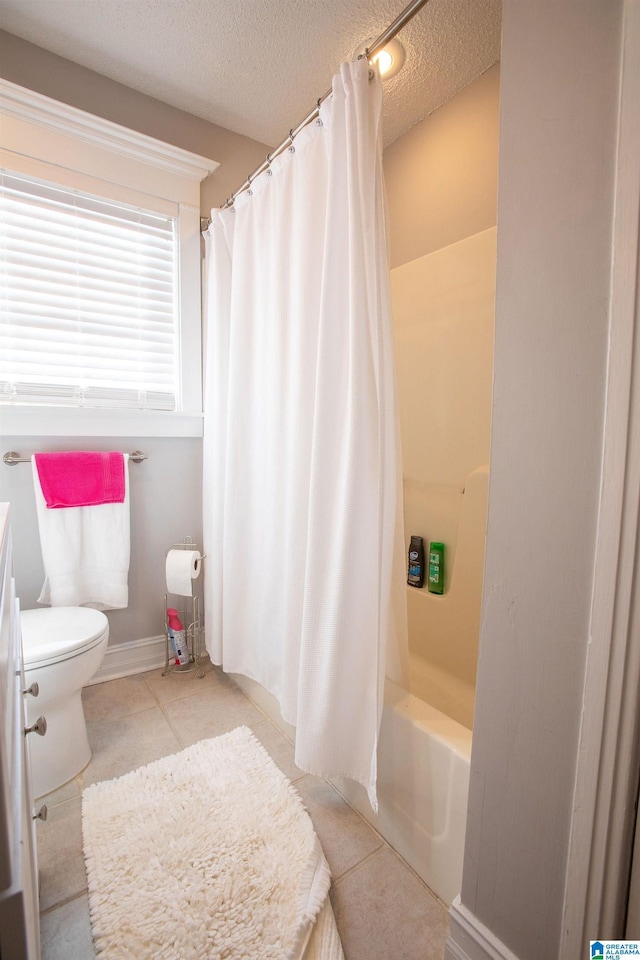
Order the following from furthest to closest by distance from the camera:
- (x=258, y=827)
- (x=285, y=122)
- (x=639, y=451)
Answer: (x=285, y=122), (x=258, y=827), (x=639, y=451)

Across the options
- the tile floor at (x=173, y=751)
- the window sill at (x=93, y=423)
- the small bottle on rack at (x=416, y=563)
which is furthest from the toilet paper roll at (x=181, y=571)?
the small bottle on rack at (x=416, y=563)

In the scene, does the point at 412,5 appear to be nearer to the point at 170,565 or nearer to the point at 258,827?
the point at 170,565

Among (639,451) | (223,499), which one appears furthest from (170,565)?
(639,451)

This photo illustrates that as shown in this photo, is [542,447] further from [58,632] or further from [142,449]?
[142,449]

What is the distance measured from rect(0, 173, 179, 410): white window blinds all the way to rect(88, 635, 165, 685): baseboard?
1.10 m

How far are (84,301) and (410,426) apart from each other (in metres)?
1.47

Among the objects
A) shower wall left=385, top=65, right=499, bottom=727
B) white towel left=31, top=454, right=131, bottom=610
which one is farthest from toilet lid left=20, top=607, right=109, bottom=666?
shower wall left=385, top=65, right=499, bottom=727

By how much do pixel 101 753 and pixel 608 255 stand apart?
1.95 meters

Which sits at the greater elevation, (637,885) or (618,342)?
(618,342)

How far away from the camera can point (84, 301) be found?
1.80 metres

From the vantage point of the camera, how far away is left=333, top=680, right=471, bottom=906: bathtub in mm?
1003

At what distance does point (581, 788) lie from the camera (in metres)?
0.70

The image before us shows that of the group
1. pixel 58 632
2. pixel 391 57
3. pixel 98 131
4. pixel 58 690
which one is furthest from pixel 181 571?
pixel 391 57

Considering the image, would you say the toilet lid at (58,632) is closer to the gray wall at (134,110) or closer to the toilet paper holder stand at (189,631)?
the toilet paper holder stand at (189,631)
